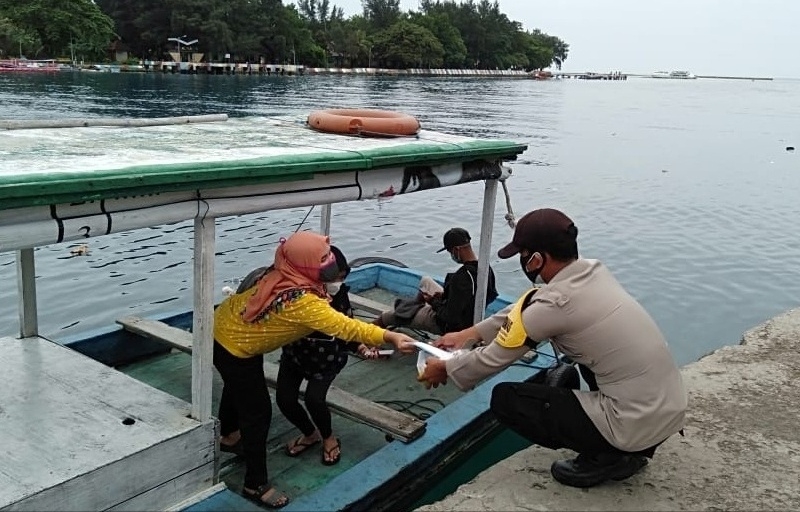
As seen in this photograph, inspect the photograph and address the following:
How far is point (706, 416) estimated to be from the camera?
566cm

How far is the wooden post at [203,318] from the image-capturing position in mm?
4016

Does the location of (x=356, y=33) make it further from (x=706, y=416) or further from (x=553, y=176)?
Answer: (x=706, y=416)

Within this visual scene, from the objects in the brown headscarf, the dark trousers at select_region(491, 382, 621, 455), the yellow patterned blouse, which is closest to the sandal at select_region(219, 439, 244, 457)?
the yellow patterned blouse

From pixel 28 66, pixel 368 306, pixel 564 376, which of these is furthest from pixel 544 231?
pixel 28 66

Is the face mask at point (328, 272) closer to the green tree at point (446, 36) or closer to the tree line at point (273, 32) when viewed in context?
the tree line at point (273, 32)

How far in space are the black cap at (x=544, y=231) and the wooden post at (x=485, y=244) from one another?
207 centimetres

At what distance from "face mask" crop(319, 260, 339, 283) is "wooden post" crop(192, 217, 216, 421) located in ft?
1.92

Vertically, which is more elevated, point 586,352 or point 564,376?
point 586,352

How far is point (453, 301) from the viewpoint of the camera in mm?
6348

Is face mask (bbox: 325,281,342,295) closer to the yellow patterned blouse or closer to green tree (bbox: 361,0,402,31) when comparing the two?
the yellow patterned blouse

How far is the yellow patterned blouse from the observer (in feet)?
13.4

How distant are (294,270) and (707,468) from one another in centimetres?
290

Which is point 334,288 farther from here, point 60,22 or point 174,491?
point 60,22

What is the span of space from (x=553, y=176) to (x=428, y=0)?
442 ft
